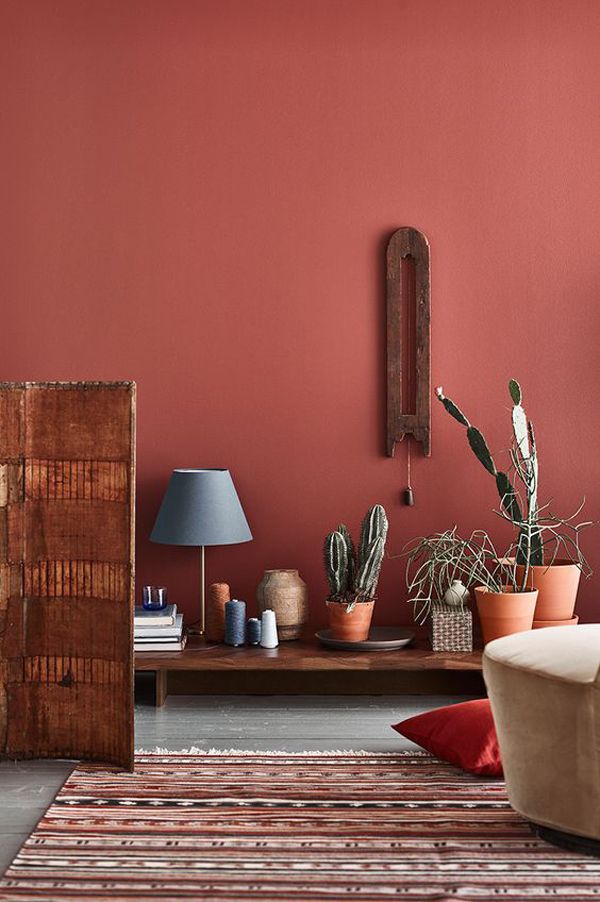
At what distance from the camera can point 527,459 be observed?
12.8 feet

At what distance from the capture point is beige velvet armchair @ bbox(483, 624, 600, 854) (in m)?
2.43

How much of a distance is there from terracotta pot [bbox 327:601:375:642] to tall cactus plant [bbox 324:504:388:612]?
0.10ft

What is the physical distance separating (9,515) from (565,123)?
2643 mm

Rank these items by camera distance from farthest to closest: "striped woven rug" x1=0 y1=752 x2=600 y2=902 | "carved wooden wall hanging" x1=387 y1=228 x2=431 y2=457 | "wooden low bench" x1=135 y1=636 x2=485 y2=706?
"carved wooden wall hanging" x1=387 y1=228 x2=431 y2=457, "wooden low bench" x1=135 y1=636 x2=485 y2=706, "striped woven rug" x1=0 y1=752 x2=600 y2=902

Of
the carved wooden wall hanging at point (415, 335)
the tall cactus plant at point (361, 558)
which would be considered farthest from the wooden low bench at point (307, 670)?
the carved wooden wall hanging at point (415, 335)

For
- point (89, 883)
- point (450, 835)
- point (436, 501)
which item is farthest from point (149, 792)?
point (436, 501)

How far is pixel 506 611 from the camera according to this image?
12.3ft

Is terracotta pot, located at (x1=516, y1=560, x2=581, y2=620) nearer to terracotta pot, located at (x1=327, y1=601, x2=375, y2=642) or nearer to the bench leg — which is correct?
terracotta pot, located at (x1=327, y1=601, x2=375, y2=642)

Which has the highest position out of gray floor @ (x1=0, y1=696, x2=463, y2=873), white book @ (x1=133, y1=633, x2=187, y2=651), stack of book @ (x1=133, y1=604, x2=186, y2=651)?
stack of book @ (x1=133, y1=604, x2=186, y2=651)

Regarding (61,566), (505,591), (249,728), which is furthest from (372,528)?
(61,566)

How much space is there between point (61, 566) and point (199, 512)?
0.79 metres

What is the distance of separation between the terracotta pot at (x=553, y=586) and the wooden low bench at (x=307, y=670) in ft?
1.04

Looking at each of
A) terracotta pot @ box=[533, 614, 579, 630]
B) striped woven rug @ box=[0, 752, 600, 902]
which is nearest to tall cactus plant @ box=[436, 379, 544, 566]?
terracotta pot @ box=[533, 614, 579, 630]

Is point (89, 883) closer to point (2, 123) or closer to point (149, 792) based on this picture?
point (149, 792)
